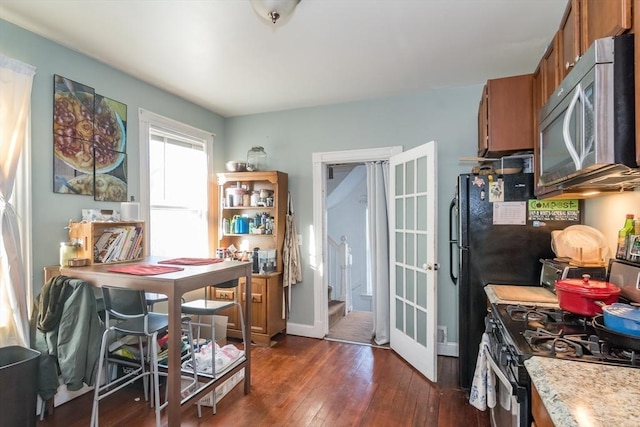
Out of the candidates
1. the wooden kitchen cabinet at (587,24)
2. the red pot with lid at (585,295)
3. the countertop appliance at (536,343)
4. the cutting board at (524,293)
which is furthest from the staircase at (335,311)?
the wooden kitchen cabinet at (587,24)

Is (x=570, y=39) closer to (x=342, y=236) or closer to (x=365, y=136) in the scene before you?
(x=365, y=136)

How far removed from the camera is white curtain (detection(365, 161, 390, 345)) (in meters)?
3.70

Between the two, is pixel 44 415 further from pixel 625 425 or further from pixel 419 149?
pixel 419 149

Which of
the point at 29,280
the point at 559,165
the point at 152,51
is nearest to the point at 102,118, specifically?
the point at 152,51

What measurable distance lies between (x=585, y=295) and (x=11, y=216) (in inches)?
127

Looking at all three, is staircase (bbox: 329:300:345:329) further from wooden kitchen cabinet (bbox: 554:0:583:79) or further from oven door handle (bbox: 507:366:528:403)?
wooden kitchen cabinet (bbox: 554:0:583:79)

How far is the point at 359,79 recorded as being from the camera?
10.2 ft

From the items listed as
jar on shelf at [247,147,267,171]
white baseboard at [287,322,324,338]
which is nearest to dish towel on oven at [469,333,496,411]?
white baseboard at [287,322,324,338]

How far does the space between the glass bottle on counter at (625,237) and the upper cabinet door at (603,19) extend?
2.86 feet

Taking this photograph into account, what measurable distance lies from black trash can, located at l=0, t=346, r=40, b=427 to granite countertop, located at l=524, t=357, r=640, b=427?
250cm

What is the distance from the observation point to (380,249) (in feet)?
12.4

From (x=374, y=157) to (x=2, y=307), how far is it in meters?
3.23

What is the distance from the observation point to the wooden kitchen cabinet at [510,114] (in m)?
2.27

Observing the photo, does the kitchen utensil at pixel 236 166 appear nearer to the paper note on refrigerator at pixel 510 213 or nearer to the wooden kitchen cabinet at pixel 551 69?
the paper note on refrigerator at pixel 510 213
